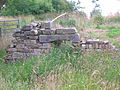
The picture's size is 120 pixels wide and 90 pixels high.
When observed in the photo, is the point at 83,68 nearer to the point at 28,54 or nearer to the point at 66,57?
the point at 66,57

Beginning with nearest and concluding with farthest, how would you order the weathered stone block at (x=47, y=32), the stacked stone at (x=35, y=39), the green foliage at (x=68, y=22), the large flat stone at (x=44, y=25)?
the stacked stone at (x=35, y=39) → the weathered stone block at (x=47, y=32) → the large flat stone at (x=44, y=25) → the green foliage at (x=68, y=22)

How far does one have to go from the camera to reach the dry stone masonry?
720cm

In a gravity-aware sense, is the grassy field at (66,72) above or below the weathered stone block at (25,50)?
below

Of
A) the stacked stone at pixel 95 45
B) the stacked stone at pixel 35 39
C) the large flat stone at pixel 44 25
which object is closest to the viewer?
the stacked stone at pixel 95 45

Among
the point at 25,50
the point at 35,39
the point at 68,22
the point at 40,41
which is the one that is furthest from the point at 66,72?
the point at 68,22

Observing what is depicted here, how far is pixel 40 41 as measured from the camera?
7.42 meters

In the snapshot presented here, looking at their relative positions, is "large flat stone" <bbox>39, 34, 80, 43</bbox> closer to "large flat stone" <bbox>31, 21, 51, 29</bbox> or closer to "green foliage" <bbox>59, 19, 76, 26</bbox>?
"large flat stone" <bbox>31, 21, 51, 29</bbox>

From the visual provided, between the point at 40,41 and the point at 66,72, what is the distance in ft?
8.57

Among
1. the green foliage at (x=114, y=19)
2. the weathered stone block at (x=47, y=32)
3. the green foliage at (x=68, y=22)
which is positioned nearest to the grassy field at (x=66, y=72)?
the weathered stone block at (x=47, y=32)

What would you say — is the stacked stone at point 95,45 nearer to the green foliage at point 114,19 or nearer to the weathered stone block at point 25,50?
the weathered stone block at point 25,50

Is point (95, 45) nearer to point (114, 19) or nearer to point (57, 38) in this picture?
point (57, 38)

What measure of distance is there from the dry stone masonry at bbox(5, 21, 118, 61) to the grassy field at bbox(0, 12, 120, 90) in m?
0.33

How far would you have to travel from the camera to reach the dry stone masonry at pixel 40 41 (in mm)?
7199

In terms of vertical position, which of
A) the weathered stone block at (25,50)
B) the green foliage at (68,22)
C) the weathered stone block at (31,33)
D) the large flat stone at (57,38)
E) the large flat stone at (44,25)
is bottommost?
the weathered stone block at (25,50)
